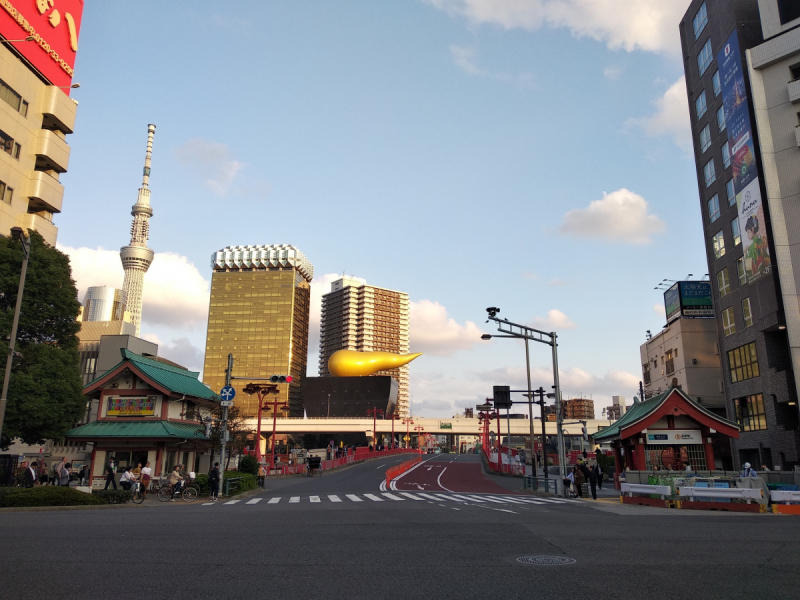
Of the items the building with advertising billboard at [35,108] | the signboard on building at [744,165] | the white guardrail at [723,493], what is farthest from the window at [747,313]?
the building with advertising billboard at [35,108]

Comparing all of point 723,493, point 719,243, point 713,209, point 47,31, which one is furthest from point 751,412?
point 47,31

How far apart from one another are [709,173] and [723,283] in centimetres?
1088

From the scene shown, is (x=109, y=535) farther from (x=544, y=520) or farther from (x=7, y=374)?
(x=7, y=374)

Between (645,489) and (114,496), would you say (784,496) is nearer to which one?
(645,489)

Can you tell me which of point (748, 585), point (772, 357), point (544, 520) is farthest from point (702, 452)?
point (748, 585)

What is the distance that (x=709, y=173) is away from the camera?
54156 millimetres

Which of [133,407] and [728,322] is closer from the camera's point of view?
[133,407]

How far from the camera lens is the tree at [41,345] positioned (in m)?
31.3

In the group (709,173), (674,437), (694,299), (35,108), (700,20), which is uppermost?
(700,20)

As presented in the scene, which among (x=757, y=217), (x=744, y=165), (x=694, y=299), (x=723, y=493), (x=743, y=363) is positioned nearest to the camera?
(x=723, y=493)

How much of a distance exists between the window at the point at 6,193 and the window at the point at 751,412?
211ft

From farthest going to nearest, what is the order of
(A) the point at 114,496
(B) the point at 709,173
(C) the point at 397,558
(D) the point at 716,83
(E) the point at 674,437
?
(B) the point at 709,173 → (D) the point at 716,83 → (E) the point at 674,437 → (A) the point at 114,496 → (C) the point at 397,558

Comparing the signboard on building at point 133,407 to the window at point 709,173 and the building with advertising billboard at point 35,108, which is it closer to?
the building with advertising billboard at point 35,108

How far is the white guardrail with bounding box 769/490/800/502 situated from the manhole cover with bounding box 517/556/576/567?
15.4m
